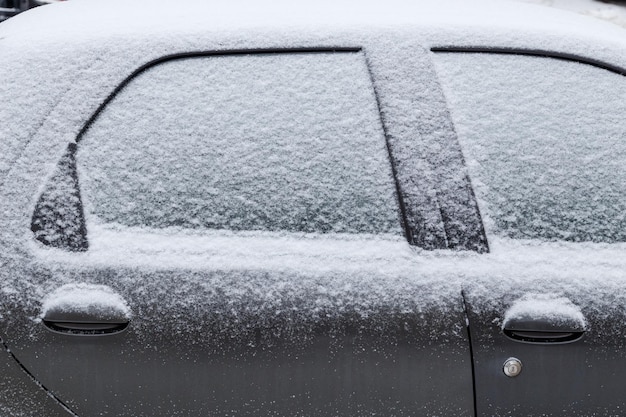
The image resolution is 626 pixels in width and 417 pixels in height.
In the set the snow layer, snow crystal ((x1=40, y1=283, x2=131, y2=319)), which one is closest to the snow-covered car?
snow crystal ((x1=40, y1=283, x2=131, y2=319))

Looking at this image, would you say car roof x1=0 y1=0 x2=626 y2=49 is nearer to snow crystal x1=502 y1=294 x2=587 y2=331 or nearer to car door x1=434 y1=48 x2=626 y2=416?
car door x1=434 y1=48 x2=626 y2=416

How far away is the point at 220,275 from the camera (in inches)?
75.2

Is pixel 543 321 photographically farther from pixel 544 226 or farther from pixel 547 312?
pixel 544 226

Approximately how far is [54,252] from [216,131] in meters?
0.43

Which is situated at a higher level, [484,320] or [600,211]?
[600,211]

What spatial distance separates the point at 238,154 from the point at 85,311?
464mm

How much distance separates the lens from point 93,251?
1904mm

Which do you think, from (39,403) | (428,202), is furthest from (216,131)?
(39,403)

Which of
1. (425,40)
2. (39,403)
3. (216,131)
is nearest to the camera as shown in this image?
(39,403)

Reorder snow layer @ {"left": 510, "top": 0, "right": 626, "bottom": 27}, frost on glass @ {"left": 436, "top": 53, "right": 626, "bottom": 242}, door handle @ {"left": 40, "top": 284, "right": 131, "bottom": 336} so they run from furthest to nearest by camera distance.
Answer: snow layer @ {"left": 510, "top": 0, "right": 626, "bottom": 27}, frost on glass @ {"left": 436, "top": 53, "right": 626, "bottom": 242}, door handle @ {"left": 40, "top": 284, "right": 131, "bottom": 336}

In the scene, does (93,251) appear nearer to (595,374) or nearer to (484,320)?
(484,320)

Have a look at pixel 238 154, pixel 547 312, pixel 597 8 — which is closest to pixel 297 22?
pixel 238 154

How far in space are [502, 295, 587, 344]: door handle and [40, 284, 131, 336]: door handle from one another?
813mm

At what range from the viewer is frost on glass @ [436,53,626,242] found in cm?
203
